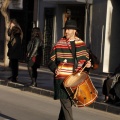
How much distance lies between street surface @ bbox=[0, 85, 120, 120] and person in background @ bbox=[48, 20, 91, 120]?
2.39m

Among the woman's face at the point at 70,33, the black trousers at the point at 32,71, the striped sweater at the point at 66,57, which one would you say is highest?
the woman's face at the point at 70,33

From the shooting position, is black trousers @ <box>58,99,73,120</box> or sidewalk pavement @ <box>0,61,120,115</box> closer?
black trousers @ <box>58,99,73,120</box>

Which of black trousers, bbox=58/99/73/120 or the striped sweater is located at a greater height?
the striped sweater

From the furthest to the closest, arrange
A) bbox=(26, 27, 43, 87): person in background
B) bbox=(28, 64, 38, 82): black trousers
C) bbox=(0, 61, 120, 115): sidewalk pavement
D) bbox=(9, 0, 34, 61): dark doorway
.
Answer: bbox=(9, 0, 34, 61): dark doorway
bbox=(28, 64, 38, 82): black trousers
bbox=(26, 27, 43, 87): person in background
bbox=(0, 61, 120, 115): sidewalk pavement

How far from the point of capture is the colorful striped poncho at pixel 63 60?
7438 millimetres

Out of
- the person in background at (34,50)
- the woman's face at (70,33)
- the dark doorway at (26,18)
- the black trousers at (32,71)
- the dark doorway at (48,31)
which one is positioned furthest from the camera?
the dark doorway at (26,18)

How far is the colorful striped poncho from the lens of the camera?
7438 mm

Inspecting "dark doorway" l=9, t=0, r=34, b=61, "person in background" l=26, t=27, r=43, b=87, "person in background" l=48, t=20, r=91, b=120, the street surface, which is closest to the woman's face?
"person in background" l=48, t=20, r=91, b=120

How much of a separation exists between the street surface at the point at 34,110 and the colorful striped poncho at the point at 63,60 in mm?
2454

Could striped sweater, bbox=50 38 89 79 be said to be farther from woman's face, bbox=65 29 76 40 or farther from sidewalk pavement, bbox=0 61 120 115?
sidewalk pavement, bbox=0 61 120 115

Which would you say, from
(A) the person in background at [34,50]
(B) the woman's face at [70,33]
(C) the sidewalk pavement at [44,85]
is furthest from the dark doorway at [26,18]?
(B) the woman's face at [70,33]

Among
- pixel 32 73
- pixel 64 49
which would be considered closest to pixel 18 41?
pixel 32 73

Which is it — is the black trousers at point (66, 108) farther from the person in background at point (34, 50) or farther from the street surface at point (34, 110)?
the person in background at point (34, 50)

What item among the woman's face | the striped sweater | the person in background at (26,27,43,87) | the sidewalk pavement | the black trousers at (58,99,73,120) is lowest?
the sidewalk pavement
